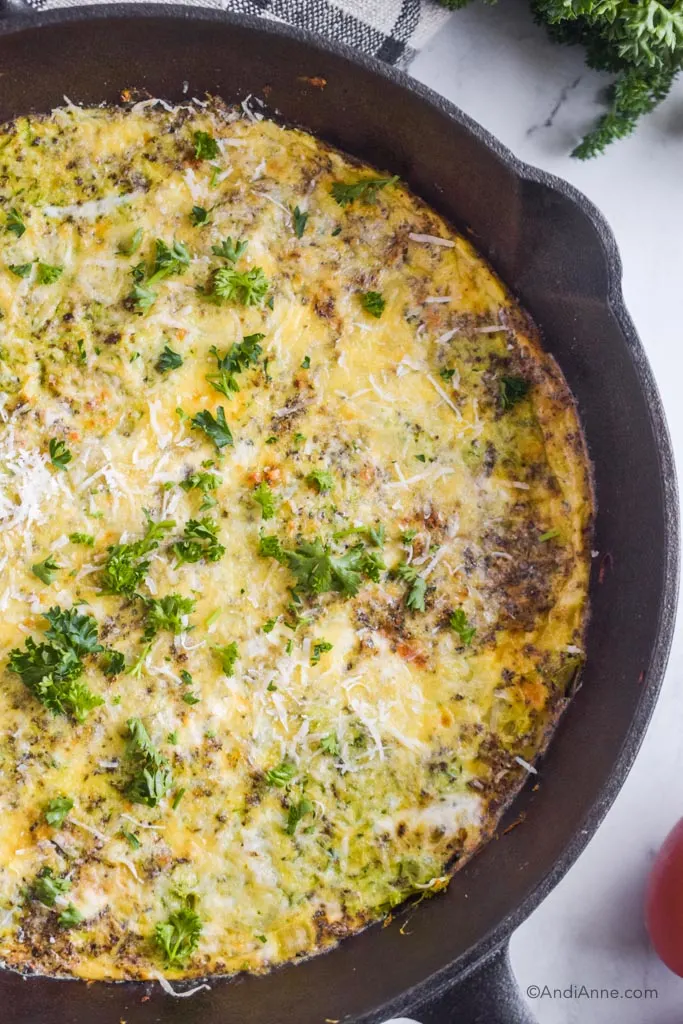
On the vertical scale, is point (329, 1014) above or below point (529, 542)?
below

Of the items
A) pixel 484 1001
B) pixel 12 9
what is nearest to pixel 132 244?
pixel 12 9

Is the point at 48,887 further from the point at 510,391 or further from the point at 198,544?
the point at 510,391

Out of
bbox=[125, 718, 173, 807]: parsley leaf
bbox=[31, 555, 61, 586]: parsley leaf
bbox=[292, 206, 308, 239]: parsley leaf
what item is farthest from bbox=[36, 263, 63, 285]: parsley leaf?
bbox=[125, 718, 173, 807]: parsley leaf

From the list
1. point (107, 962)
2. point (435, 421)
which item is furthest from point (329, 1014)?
point (435, 421)

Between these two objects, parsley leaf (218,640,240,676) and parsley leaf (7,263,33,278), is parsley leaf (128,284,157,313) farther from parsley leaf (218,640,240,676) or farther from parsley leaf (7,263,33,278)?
parsley leaf (218,640,240,676)

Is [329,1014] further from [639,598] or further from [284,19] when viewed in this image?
[284,19]
